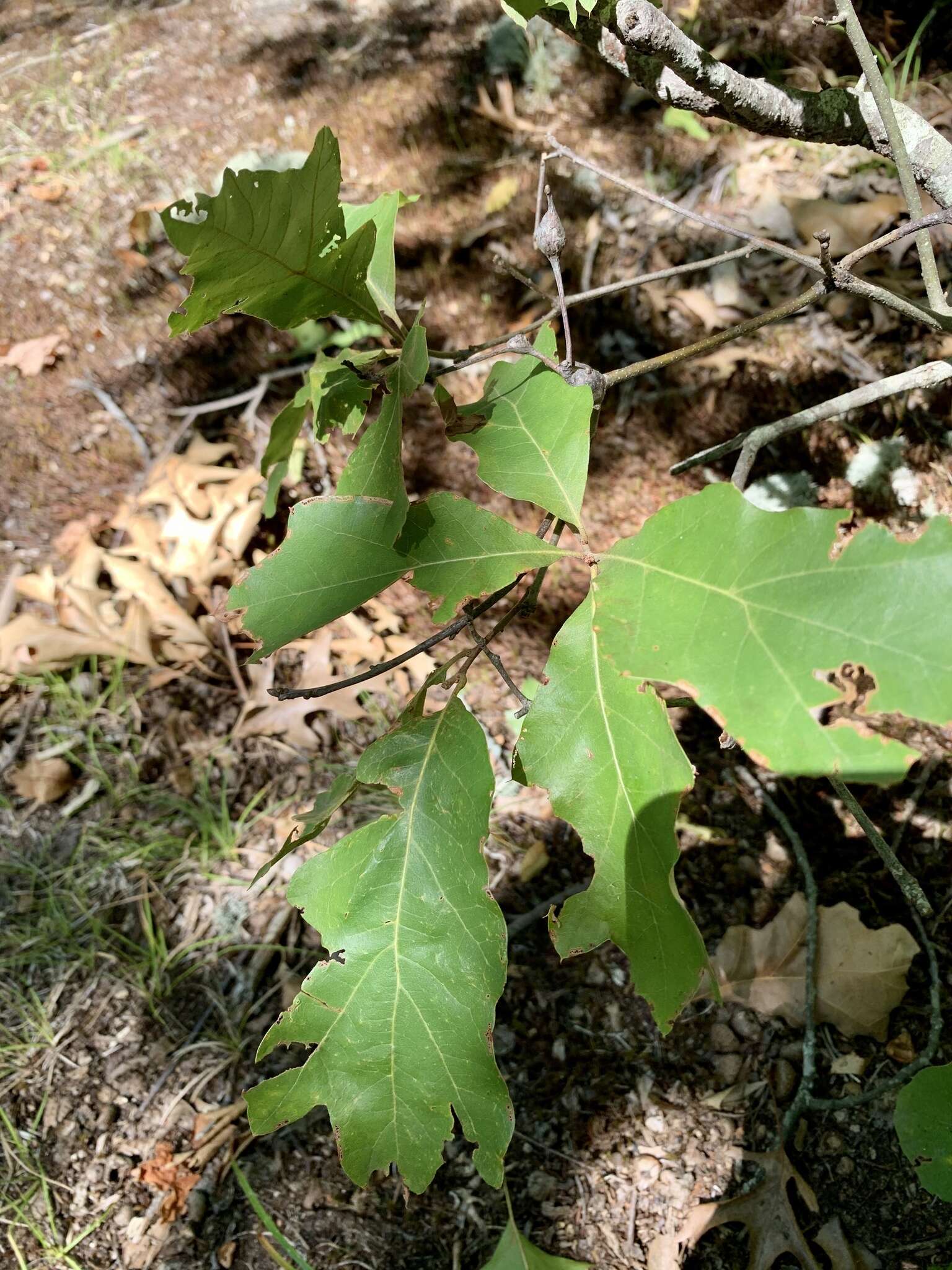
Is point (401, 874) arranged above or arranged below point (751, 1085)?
above

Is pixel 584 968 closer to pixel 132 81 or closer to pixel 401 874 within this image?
pixel 401 874

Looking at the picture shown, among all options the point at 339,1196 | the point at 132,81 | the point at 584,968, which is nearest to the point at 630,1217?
the point at 584,968

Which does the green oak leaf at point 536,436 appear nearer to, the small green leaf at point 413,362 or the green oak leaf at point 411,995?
the small green leaf at point 413,362

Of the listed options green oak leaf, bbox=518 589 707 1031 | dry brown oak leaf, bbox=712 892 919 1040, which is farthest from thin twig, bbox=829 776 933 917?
dry brown oak leaf, bbox=712 892 919 1040

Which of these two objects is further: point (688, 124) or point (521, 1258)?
point (688, 124)

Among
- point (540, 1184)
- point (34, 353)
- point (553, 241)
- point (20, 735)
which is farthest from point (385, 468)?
point (34, 353)

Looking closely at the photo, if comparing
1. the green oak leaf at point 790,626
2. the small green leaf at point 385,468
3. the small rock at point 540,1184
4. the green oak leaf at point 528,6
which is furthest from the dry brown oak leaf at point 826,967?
the green oak leaf at point 528,6

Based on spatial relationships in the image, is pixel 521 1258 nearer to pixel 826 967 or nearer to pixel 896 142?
pixel 826 967
